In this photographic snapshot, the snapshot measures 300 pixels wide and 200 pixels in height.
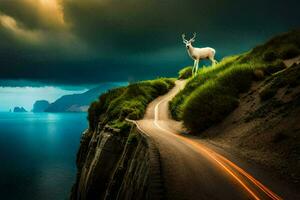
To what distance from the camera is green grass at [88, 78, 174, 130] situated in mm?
27806

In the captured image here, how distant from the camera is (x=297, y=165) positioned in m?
11.5

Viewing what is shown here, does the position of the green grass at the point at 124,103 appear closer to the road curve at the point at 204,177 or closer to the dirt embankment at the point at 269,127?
the dirt embankment at the point at 269,127

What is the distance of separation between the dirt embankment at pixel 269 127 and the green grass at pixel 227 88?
0.77 metres

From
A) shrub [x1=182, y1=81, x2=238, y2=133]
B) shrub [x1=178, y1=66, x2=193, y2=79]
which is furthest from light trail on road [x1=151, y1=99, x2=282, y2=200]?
shrub [x1=178, y1=66, x2=193, y2=79]

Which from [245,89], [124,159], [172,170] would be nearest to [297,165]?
[172,170]

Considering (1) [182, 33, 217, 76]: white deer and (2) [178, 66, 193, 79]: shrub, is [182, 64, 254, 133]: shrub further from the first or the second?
(2) [178, 66, 193, 79]: shrub

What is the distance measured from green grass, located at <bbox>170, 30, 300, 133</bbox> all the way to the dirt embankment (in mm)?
765

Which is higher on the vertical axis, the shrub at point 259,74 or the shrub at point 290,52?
the shrub at point 290,52

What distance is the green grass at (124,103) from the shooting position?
27806 millimetres

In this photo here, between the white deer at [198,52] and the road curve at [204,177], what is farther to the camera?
the white deer at [198,52]

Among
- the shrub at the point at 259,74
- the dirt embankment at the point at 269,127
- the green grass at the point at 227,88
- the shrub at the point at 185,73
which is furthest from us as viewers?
the shrub at the point at 185,73

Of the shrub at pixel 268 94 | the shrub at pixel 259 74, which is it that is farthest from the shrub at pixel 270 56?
the shrub at pixel 268 94

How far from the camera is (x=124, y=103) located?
102 feet

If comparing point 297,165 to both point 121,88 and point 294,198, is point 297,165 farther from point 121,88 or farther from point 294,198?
point 121,88
